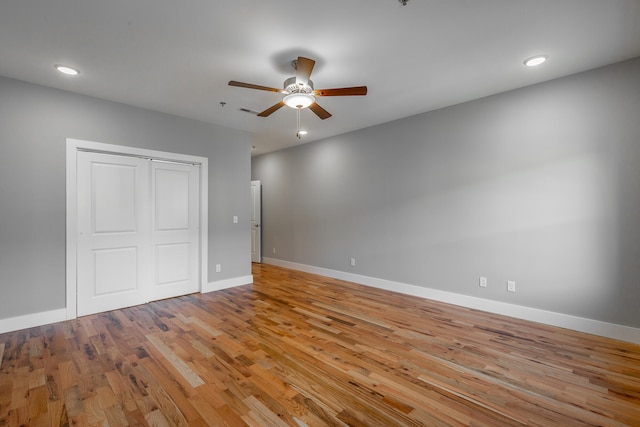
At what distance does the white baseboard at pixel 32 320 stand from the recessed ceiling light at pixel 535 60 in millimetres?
5870

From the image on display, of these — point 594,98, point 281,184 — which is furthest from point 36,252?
point 594,98

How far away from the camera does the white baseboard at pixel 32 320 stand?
3.08 metres

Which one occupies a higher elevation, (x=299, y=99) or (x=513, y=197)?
(x=299, y=99)

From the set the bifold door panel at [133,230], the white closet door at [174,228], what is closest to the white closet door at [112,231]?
the bifold door panel at [133,230]

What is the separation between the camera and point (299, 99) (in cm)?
273

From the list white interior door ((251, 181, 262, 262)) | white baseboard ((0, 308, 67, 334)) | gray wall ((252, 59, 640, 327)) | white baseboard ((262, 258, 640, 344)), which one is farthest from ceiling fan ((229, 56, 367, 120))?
white interior door ((251, 181, 262, 262))

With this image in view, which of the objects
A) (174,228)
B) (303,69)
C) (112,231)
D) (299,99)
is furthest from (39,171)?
(303,69)

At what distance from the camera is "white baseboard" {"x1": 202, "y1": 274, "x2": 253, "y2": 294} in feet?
15.2

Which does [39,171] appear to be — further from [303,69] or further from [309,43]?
[309,43]

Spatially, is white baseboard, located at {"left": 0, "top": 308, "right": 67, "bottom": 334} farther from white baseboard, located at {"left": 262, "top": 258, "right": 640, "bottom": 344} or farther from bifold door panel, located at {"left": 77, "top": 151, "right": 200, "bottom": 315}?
white baseboard, located at {"left": 262, "top": 258, "right": 640, "bottom": 344}

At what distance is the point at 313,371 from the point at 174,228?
3197 millimetres

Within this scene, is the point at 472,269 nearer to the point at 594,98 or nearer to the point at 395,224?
the point at 395,224

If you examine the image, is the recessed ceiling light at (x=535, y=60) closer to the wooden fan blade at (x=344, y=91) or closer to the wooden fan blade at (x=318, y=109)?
the wooden fan blade at (x=344, y=91)

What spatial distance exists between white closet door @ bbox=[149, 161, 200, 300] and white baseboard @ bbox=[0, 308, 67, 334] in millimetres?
1007
